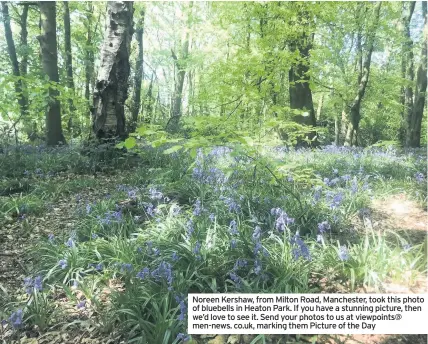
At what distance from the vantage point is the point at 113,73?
20.4 ft

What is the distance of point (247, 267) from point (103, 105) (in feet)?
16.6

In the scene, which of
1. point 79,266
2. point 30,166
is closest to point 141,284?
point 79,266

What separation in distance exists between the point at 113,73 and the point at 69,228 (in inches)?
145

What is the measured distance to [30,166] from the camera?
6.38m

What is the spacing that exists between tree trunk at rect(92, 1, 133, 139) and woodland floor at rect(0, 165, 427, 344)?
57.0 inches

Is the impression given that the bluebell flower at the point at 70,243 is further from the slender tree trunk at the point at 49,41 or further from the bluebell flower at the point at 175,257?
the slender tree trunk at the point at 49,41

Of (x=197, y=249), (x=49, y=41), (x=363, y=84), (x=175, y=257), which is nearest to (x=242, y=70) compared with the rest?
(x=197, y=249)

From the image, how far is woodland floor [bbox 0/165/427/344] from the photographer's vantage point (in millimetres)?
1883

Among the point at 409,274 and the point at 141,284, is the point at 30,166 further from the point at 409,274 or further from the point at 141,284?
the point at 409,274

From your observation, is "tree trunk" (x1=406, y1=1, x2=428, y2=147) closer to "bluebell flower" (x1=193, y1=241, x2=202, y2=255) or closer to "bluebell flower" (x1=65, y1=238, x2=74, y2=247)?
"bluebell flower" (x1=193, y1=241, x2=202, y2=255)

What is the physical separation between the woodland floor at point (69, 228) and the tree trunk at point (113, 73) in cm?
145

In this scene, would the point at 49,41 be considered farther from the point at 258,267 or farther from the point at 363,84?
the point at 363,84

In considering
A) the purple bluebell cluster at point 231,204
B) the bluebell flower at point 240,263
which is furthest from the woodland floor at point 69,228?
the purple bluebell cluster at point 231,204

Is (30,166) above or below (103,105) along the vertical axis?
below
